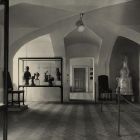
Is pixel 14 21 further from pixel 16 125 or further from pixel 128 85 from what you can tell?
pixel 128 85

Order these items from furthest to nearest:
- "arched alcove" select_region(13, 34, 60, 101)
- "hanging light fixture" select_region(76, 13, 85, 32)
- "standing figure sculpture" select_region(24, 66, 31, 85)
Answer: "arched alcove" select_region(13, 34, 60, 101) → "standing figure sculpture" select_region(24, 66, 31, 85) → "hanging light fixture" select_region(76, 13, 85, 32)

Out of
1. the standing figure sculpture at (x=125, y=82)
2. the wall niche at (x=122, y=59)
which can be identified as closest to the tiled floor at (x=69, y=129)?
the standing figure sculpture at (x=125, y=82)

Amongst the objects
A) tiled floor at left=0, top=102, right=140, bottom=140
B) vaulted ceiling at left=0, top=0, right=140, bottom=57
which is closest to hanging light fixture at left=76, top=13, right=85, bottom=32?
vaulted ceiling at left=0, top=0, right=140, bottom=57

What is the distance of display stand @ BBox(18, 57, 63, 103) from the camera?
14695 mm

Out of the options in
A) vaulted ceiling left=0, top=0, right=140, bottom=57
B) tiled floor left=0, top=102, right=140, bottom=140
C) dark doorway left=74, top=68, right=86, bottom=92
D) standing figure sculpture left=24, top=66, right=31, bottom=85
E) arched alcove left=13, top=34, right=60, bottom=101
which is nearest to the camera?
tiled floor left=0, top=102, right=140, bottom=140

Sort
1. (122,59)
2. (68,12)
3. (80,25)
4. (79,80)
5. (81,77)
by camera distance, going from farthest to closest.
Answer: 1. (79,80)
2. (81,77)
3. (122,59)
4. (80,25)
5. (68,12)

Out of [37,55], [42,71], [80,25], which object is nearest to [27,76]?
[42,71]

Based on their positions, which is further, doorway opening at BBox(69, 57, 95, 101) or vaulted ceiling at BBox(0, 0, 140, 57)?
doorway opening at BBox(69, 57, 95, 101)

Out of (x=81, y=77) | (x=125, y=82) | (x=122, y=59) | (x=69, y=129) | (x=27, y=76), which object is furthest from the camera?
(x=81, y=77)

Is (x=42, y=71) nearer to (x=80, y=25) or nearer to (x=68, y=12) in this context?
(x=80, y=25)

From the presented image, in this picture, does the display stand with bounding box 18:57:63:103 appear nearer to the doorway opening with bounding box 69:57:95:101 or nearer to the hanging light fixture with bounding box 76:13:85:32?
the hanging light fixture with bounding box 76:13:85:32

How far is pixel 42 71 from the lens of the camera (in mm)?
15180

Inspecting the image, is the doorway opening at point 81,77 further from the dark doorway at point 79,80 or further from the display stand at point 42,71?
the display stand at point 42,71

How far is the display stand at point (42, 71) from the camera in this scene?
14.7 meters
